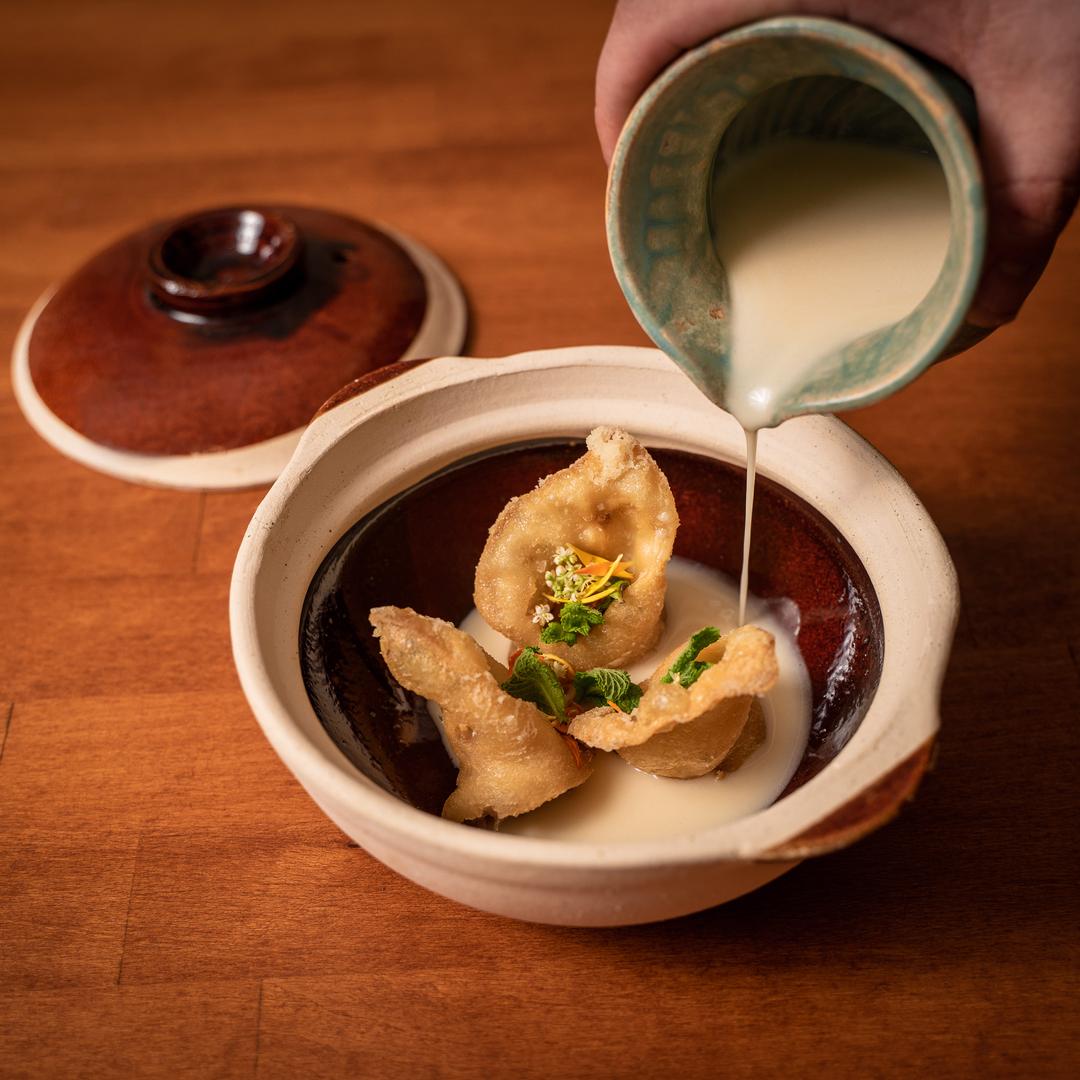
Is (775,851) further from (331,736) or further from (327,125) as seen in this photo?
(327,125)

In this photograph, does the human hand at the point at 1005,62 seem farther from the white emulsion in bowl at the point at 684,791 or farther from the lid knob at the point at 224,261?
the lid knob at the point at 224,261

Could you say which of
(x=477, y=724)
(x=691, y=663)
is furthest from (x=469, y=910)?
(x=691, y=663)

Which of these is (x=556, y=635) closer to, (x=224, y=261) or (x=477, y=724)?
(x=477, y=724)

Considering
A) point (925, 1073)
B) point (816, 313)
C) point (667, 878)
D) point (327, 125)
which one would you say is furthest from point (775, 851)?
point (327, 125)

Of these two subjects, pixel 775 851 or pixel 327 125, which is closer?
pixel 775 851

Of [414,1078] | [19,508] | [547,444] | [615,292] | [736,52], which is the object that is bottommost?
[19,508]

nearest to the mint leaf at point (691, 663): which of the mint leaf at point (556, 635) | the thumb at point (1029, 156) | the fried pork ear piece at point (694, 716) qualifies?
the fried pork ear piece at point (694, 716)

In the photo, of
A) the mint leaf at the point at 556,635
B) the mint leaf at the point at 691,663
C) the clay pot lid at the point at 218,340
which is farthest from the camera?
the clay pot lid at the point at 218,340
